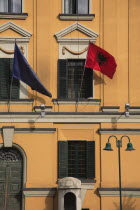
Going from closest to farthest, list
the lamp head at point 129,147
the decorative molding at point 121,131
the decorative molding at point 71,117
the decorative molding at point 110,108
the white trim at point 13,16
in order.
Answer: the lamp head at point 129,147, the decorative molding at point 71,117, the decorative molding at point 121,131, the decorative molding at point 110,108, the white trim at point 13,16

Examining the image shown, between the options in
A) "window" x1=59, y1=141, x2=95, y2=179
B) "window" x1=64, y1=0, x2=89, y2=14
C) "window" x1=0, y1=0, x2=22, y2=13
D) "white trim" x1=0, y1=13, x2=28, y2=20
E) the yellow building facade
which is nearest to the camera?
the yellow building facade

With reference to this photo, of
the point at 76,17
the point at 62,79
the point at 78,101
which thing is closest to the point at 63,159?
the point at 78,101

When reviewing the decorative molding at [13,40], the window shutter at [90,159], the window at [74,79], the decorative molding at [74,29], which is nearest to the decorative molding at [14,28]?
the decorative molding at [13,40]

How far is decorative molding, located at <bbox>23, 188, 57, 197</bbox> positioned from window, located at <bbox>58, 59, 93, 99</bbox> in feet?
14.5

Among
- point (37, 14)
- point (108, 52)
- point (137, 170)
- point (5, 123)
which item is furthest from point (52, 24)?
point (137, 170)

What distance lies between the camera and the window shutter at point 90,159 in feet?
99.7

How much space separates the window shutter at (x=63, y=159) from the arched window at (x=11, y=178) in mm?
1853

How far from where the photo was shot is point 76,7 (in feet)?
104

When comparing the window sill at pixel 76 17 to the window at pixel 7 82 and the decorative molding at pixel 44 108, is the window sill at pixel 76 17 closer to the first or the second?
the window at pixel 7 82

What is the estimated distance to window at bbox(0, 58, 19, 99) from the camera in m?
30.8

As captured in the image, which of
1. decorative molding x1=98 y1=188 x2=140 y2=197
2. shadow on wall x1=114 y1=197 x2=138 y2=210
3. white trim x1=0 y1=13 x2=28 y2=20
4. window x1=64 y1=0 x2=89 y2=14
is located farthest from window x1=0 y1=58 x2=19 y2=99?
shadow on wall x1=114 y1=197 x2=138 y2=210

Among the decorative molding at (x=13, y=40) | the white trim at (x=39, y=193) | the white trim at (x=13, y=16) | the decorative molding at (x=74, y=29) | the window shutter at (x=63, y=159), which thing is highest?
the white trim at (x=13, y=16)

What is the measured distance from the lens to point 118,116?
3077cm

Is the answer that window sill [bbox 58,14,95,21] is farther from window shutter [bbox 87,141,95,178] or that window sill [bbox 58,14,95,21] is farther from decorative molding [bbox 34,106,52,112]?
window shutter [bbox 87,141,95,178]
